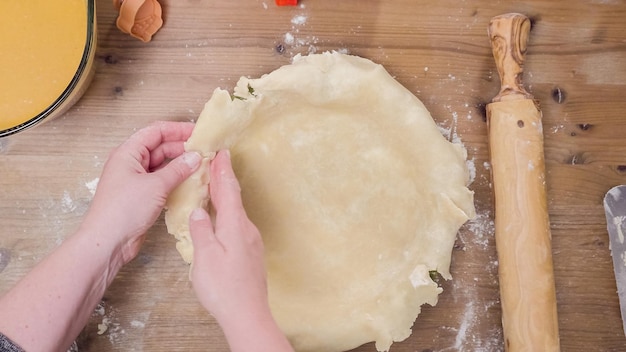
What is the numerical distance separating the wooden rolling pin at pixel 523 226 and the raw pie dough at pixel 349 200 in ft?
0.36

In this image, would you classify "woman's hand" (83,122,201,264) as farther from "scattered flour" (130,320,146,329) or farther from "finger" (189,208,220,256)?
"scattered flour" (130,320,146,329)

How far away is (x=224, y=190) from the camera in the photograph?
1.12 m

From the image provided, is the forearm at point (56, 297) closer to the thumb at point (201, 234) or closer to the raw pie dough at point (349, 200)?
the thumb at point (201, 234)

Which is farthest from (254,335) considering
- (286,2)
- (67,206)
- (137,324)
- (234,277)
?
(286,2)

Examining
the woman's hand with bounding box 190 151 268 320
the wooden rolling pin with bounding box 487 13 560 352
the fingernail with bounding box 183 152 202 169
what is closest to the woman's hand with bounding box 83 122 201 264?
the fingernail with bounding box 183 152 202 169

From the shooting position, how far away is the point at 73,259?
1153 mm

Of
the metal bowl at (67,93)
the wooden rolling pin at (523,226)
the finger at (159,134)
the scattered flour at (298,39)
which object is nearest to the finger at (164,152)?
the finger at (159,134)

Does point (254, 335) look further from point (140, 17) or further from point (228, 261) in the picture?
point (140, 17)

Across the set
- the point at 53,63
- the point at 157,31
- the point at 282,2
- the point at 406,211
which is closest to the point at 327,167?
the point at 406,211

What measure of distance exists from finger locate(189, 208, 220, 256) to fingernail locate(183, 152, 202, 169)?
0.13 meters

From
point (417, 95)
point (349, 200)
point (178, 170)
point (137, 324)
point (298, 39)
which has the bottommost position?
point (137, 324)

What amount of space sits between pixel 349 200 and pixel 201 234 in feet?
1.27

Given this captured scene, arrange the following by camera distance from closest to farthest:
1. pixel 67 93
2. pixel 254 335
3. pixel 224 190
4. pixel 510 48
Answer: pixel 254 335, pixel 224 190, pixel 67 93, pixel 510 48

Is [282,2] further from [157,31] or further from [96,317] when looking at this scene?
[96,317]
